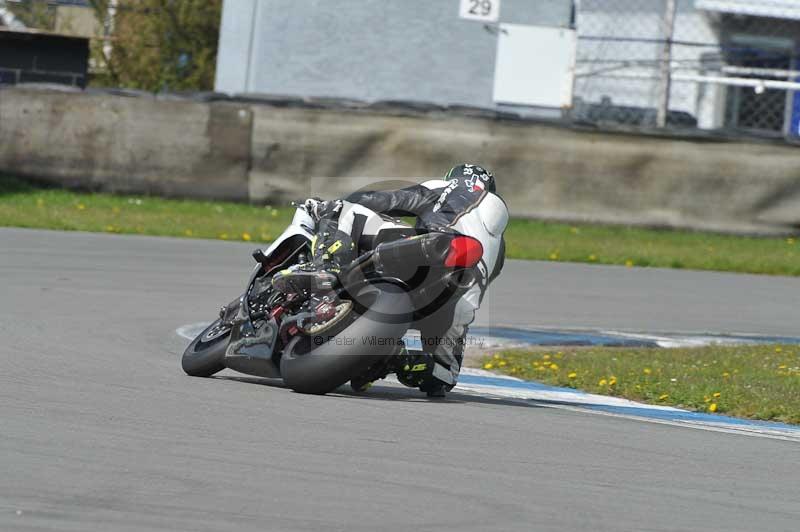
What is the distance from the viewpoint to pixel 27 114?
14.8 metres

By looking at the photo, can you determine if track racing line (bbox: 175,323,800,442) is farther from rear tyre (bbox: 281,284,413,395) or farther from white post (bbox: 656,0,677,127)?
white post (bbox: 656,0,677,127)

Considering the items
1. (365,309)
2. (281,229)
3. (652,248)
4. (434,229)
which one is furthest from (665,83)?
(365,309)

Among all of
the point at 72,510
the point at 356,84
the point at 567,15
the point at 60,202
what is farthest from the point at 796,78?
the point at 72,510

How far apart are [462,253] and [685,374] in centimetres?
237

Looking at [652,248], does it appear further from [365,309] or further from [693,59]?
[365,309]

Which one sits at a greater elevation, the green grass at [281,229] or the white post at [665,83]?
the white post at [665,83]

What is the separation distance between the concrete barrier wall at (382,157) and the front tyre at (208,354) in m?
8.04

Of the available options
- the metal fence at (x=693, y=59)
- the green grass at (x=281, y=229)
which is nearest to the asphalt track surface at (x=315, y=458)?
the green grass at (x=281, y=229)

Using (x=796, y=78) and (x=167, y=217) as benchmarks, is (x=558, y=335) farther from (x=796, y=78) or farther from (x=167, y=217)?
(x=796, y=78)

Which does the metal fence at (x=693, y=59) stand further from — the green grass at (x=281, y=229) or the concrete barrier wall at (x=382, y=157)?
the green grass at (x=281, y=229)

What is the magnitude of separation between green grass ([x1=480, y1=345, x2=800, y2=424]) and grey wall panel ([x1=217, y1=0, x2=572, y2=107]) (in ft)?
39.4

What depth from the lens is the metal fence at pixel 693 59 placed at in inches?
717

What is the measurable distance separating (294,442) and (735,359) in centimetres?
447

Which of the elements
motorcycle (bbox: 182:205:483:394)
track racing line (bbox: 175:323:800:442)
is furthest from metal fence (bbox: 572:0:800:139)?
motorcycle (bbox: 182:205:483:394)
